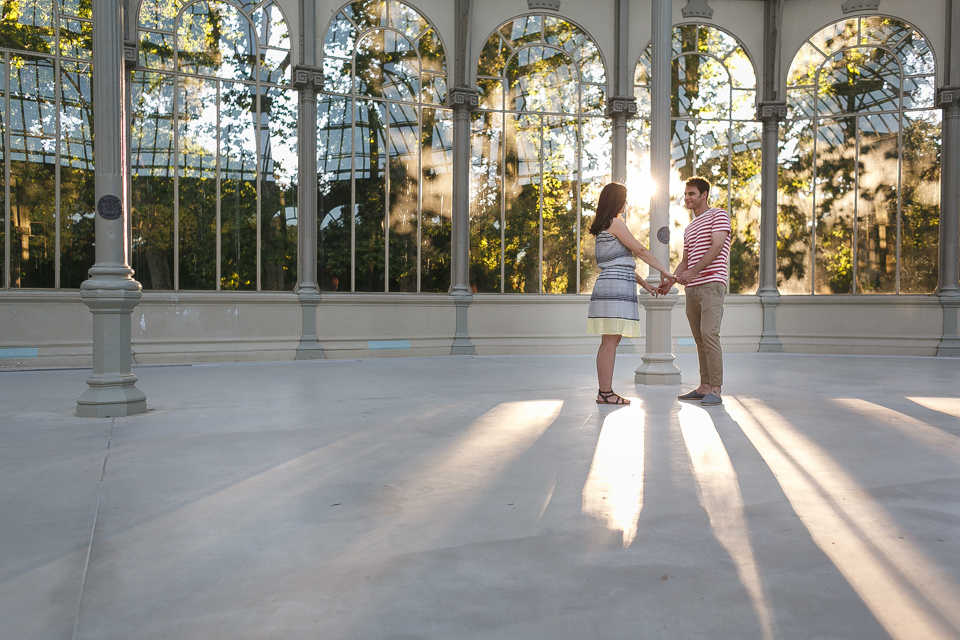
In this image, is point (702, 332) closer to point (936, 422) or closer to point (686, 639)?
point (936, 422)

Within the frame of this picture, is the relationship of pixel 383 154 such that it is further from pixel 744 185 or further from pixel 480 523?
pixel 480 523

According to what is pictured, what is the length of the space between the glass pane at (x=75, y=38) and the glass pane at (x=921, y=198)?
12.4 meters

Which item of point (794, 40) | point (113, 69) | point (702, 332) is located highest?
point (794, 40)

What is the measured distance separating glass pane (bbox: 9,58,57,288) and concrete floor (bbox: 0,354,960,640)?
4.68 metres

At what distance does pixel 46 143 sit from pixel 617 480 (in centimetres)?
904

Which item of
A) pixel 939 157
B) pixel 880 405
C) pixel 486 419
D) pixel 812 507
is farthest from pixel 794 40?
pixel 812 507

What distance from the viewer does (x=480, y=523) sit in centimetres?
265

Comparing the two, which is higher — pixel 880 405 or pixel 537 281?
pixel 537 281

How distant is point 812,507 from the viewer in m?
2.87

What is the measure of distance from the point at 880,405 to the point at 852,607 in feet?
14.4

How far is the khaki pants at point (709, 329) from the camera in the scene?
5785mm

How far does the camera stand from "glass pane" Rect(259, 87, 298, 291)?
1074 centimetres

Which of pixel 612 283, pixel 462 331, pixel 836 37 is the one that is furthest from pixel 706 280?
pixel 836 37

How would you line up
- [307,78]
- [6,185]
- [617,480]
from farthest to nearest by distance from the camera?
[307,78] < [6,185] < [617,480]
